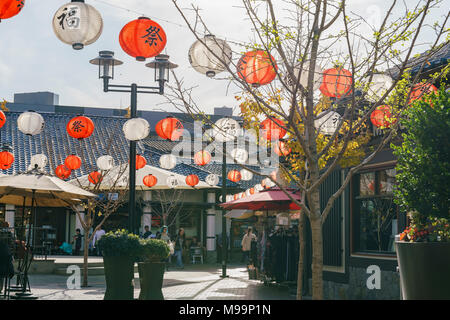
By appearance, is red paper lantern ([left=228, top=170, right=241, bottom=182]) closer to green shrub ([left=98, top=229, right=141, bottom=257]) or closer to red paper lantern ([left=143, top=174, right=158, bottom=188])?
red paper lantern ([left=143, top=174, right=158, bottom=188])

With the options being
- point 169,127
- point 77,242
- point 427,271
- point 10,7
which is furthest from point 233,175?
point 427,271

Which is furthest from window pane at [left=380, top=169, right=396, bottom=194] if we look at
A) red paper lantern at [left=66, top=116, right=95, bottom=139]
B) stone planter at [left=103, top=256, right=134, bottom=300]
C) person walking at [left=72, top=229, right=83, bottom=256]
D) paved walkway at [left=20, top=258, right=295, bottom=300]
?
person walking at [left=72, top=229, right=83, bottom=256]

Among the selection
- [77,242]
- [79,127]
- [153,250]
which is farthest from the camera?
[77,242]

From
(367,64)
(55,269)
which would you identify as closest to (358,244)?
(367,64)

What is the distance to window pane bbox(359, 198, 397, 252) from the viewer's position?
36.2ft

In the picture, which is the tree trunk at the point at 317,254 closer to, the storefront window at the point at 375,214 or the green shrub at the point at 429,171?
the green shrub at the point at 429,171

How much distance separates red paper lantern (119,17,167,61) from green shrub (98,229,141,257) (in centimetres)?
302

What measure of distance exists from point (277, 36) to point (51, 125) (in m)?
28.1

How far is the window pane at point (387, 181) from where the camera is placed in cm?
1098

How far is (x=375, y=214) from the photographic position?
11.6 metres

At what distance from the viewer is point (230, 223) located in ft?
103

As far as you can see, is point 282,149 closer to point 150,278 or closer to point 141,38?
point 150,278

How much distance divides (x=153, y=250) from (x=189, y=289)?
17.4ft

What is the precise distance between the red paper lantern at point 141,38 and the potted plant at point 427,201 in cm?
465
